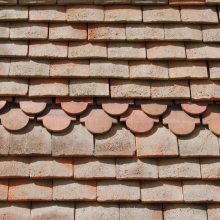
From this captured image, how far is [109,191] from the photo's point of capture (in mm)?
2359

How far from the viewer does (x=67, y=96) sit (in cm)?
252

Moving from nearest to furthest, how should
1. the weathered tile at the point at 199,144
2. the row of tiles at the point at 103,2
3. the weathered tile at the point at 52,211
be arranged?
the weathered tile at the point at 52,211
the weathered tile at the point at 199,144
the row of tiles at the point at 103,2

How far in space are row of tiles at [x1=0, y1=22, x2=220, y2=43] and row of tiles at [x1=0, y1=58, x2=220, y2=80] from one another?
155 millimetres

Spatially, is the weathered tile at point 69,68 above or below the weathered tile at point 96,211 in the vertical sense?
above

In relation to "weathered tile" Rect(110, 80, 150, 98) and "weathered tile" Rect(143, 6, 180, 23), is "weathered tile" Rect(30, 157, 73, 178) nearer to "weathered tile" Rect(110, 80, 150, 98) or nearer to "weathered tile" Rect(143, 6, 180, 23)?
"weathered tile" Rect(110, 80, 150, 98)

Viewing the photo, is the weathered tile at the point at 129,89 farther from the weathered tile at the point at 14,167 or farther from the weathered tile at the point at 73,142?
the weathered tile at the point at 14,167

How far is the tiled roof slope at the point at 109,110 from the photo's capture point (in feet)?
7.75

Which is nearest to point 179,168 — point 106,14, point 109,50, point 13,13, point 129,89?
point 129,89

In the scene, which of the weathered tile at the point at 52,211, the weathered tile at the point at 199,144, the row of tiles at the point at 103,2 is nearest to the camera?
the weathered tile at the point at 52,211

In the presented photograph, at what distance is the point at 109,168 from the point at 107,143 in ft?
0.49

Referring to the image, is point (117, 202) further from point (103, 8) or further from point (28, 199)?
point (103, 8)

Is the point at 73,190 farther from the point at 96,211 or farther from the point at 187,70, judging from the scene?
the point at 187,70

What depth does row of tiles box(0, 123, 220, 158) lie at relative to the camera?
2402mm

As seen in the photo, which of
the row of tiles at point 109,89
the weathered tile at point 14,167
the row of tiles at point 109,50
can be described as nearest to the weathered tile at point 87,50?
the row of tiles at point 109,50
